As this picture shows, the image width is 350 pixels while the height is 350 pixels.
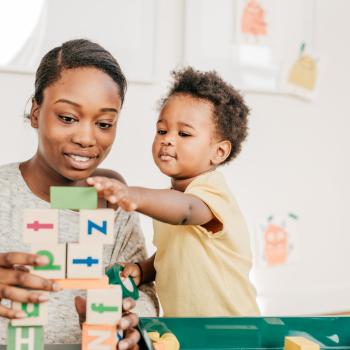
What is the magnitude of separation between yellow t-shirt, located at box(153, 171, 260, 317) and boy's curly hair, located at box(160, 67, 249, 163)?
0.12 meters

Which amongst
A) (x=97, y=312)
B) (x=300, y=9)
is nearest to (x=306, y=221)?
(x=300, y=9)

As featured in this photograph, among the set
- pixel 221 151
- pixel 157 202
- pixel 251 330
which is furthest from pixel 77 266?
pixel 221 151

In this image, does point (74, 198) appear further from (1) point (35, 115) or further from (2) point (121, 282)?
(1) point (35, 115)

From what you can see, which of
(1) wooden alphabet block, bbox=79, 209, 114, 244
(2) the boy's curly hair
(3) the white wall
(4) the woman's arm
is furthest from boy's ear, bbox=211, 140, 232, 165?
(3) the white wall

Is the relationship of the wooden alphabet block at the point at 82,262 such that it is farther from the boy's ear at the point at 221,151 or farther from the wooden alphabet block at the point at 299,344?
the boy's ear at the point at 221,151

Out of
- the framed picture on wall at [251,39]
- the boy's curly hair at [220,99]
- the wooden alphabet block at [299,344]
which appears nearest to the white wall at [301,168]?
the framed picture on wall at [251,39]

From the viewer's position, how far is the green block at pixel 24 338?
452mm

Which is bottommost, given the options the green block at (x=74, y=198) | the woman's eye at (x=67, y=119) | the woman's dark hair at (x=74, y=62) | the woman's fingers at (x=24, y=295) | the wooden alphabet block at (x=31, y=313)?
the wooden alphabet block at (x=31, y=313)

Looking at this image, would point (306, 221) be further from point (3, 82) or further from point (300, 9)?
point (3, 82)

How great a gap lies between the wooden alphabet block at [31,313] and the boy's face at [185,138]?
1.19 ft

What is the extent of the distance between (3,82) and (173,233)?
79cm

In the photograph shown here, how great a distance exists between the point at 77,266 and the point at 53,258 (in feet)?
0.08

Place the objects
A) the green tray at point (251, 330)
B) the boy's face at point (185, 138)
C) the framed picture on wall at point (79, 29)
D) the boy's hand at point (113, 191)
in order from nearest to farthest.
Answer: the boy's hand at point (113, 191)
the green tray at point (251, 330)
the boy's face at point (185, 138)
the framed picture on wall at point (79, 29)

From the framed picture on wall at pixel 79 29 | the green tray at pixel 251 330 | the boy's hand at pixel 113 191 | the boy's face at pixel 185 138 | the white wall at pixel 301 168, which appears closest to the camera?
the boy's hand at pixel 113 191
